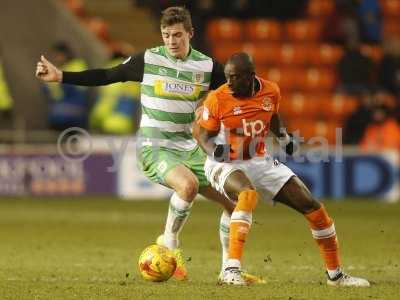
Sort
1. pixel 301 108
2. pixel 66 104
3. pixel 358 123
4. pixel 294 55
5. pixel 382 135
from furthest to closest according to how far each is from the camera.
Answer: pixel 294 55 → pixel 301 108 → pixel 358 123 → pixel 66 104 → pixel 382 135

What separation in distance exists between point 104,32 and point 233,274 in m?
15.3

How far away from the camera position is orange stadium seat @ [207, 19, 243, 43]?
23781 millimetres

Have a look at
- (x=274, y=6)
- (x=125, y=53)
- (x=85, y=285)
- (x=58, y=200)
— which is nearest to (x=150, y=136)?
(x=85, y=285)

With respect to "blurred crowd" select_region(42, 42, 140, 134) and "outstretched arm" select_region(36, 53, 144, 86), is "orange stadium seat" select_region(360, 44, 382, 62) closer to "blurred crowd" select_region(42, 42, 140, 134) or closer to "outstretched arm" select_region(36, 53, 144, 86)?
"blurred crowd" select_region(42, 42, 140, 134)

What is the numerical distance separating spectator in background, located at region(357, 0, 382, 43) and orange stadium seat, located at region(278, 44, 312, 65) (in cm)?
123

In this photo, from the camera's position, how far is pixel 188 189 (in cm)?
919

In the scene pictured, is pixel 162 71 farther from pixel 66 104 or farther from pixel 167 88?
pixel 66 104

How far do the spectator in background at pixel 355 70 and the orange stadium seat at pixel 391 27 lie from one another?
2.54 m

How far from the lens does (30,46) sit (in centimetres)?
2112

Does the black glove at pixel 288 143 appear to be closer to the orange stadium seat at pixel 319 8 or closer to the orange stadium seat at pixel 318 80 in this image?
the orange stadium seat at pixel 318 80

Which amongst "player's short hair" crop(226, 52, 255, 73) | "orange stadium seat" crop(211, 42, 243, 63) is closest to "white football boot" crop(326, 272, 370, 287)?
"player's short hair" crop(226, 52, 255, 73)

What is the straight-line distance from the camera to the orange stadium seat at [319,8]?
2417 centimetres

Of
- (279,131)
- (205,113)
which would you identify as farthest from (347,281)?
(205,113)

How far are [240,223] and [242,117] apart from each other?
0.80 meters
